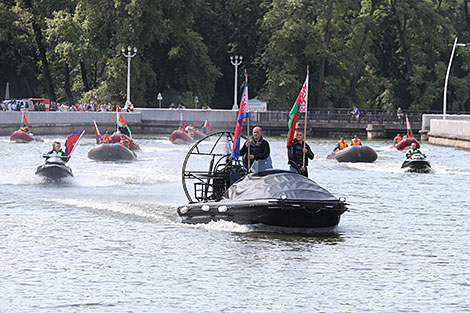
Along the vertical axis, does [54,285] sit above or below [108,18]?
below

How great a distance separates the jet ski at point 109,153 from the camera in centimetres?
4316

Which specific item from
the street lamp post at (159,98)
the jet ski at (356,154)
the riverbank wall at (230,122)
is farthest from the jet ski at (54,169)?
the street lamp post at (159,98)

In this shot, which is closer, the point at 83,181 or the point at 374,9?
the point at 83,181

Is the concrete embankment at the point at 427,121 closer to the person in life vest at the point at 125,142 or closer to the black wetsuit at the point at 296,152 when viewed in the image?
the person in life vest at the point at 125,142

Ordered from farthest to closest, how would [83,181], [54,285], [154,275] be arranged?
[83,181]
[154,275]
[54,285]

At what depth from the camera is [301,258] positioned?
17875 mm

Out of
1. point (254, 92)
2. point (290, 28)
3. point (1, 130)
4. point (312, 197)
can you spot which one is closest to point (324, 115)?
point (290, 28)

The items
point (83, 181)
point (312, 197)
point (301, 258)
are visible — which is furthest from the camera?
point (83, 181)

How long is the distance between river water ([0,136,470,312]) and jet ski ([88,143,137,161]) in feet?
38.9

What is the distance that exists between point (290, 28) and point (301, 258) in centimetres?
7019

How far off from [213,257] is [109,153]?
25.9 m

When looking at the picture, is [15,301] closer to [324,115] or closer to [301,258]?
[301,258]

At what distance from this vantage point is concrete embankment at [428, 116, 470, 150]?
62.4m

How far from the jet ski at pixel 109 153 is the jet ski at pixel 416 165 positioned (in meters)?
12.5
